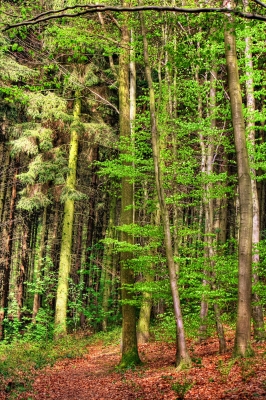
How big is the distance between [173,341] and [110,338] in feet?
15.4

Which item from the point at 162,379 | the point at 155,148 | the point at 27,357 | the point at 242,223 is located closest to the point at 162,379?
the point at 162,379

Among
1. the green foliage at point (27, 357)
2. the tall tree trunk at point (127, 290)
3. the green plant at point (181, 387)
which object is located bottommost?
the green foliage at point (27, 357)

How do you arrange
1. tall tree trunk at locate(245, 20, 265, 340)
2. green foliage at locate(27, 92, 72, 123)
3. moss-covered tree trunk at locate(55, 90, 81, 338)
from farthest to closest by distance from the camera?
moss-covered tree trunk at locate(55, 90, 81, 338) → green foliage at locate(27, 92, 72, 123) → tall tree trunk at locate(245, 20, 265, 340)

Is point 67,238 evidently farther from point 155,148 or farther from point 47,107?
point 155,148

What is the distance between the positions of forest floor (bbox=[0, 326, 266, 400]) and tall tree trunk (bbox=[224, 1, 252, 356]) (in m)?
0.53

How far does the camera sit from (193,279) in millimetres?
9844

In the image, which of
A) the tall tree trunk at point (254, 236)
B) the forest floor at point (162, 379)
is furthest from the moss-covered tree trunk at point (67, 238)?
the tall tree trunk at point (254, 236)

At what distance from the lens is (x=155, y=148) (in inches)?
391

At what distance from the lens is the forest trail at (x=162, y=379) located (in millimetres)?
6832

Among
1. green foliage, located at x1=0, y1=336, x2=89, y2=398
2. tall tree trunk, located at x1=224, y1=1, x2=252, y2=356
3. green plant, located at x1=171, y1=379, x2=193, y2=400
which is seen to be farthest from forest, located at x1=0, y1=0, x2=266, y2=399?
green plant, located at x1=171, y1=379, x2=193, y2=400

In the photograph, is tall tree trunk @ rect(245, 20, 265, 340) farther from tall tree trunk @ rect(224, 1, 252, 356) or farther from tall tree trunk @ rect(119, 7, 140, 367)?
tall tree trunk @ rect(119, 7, 140, 367)

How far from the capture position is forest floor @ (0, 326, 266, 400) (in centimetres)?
686

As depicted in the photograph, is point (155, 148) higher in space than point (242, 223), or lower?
higher

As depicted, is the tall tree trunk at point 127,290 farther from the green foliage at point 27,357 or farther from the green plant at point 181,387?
the green plant at point 181,387
